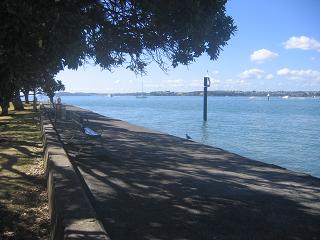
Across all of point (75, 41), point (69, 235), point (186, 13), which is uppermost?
point (186, 13)

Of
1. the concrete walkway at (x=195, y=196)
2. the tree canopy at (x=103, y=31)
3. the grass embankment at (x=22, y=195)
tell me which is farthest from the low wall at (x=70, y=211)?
the tree canopy at (x=103, y=31)

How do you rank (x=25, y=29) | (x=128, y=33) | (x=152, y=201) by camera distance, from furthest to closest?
(x=128, y=33) < (x=152, y=201) < (x=25, y=29)

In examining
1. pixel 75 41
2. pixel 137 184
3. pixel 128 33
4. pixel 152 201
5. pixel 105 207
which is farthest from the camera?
pixel 137 184

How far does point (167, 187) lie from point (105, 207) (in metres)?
2.05

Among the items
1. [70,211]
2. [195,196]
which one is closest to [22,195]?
[70,211]

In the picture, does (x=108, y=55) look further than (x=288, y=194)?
Yes

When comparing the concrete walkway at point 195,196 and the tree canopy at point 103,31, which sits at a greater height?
the tree canopy at point 103,31

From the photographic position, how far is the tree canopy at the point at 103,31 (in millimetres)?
6195

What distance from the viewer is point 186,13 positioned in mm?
7230

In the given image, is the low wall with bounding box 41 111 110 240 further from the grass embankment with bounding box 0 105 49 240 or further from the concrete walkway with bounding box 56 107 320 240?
the concrete walkway with bounding box 56 107 320 240

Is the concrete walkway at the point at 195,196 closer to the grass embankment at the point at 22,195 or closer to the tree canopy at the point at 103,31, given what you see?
the grass embankment at the point at 22,195

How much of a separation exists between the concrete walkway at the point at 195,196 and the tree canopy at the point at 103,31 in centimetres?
268

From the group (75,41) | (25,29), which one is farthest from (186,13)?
(25,29)

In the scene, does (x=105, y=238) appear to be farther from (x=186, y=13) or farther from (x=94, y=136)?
(x=94, y=136)
